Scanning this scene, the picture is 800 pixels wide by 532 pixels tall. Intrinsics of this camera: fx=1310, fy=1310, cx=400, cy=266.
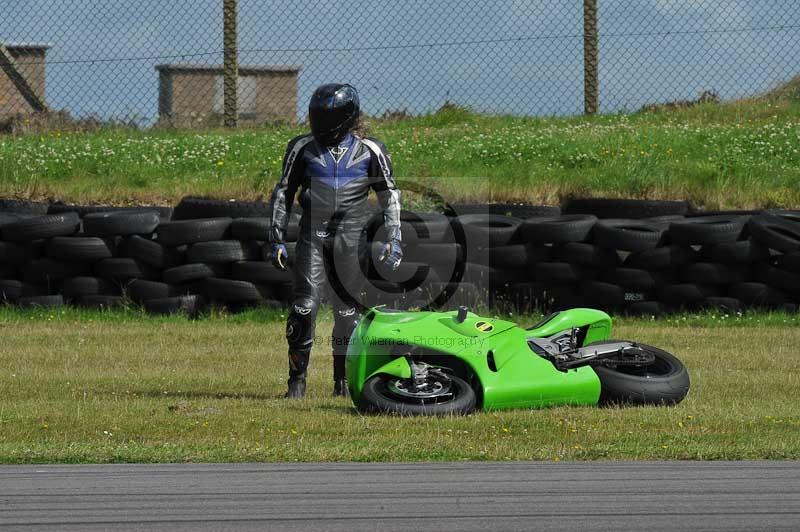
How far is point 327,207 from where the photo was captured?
7.72 meters

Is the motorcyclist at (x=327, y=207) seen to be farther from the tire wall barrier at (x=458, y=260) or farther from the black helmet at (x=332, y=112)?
the tire wall barrier at (x=458, y=260)

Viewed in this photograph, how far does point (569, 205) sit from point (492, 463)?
285 inches

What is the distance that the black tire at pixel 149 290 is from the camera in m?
11.7

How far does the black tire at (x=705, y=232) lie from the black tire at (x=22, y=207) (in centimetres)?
579

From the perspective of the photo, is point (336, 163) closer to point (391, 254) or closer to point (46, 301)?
point (391, 254)

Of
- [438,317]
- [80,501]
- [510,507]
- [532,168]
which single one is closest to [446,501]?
[510,507]

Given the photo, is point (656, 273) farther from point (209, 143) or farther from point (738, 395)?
point (209, 143)

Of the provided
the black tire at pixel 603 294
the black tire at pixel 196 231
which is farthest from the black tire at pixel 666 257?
the black tire at pixel 196 231

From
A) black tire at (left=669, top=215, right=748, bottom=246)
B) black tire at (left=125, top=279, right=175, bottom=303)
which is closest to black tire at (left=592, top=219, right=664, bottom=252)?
black tire at (left=669, top=215, right=748, bottom=246)

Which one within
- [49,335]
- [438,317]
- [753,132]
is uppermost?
[753,132]

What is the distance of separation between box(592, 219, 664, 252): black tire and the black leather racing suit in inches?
153

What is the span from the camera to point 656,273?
Answer: 11352 millimetres

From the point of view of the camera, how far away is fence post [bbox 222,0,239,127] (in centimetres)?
1492

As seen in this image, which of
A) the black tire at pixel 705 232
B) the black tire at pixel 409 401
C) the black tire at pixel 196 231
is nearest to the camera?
the black tire at pixel 409 401
